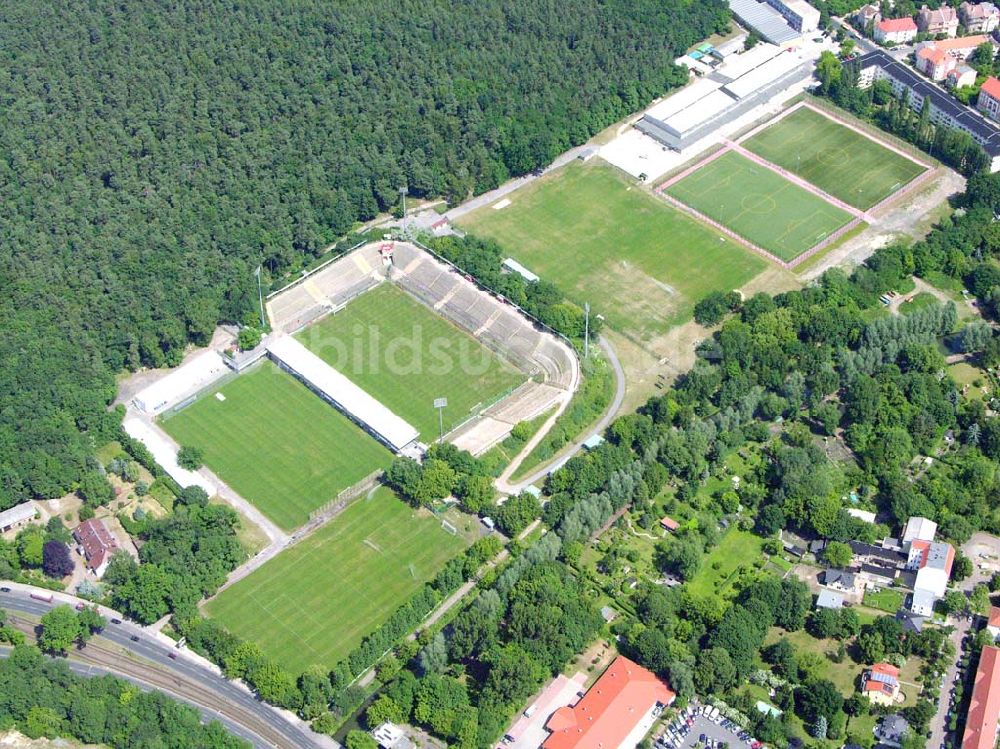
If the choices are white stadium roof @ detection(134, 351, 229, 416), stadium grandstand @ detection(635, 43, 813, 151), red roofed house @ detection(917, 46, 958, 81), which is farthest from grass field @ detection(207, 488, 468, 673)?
red roofed house @ detection(917, 46, 958, 81)

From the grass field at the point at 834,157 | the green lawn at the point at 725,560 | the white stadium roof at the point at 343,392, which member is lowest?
the green lawn at the point at 725,560

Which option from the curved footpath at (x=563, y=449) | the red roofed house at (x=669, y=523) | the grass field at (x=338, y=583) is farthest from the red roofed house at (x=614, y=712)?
the curved footpath at (x=563, y=449)

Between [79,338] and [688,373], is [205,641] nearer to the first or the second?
[79,338]

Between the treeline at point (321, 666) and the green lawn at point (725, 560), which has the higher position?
the green lawn at point (725, 560)

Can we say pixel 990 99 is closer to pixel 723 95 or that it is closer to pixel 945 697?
pixel 723 95

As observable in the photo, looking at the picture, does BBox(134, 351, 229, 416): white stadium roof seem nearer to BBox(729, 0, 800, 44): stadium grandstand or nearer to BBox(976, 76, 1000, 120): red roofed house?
BBox(729, 0, 800, 44): stadium grandstand

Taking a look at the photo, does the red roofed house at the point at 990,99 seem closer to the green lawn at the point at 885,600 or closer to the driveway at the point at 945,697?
the green lawn at the point at 885,600
